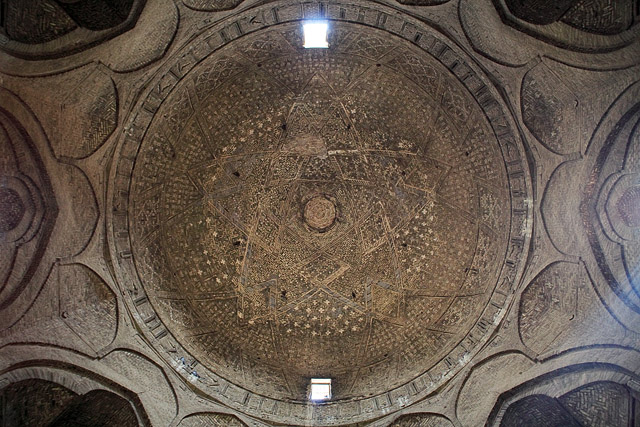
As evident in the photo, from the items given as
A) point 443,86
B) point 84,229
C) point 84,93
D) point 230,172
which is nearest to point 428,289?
point 443,86

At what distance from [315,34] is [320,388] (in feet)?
17.4

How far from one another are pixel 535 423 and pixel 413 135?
14.9ft

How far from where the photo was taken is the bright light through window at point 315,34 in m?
6.99

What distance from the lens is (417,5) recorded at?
648cm

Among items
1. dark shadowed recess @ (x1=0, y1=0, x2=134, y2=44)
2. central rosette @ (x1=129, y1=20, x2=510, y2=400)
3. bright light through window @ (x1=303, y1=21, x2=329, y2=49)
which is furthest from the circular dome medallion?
dark shadowed recess @ (x1=0, y1=0, x2=134, y2=44)

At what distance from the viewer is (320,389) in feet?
25.8

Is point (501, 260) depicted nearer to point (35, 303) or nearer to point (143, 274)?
point (143, 274)

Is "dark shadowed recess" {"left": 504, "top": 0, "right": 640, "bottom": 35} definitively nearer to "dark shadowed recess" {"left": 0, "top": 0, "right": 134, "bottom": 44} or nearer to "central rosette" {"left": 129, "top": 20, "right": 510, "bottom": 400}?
"central rosette" {"left": 129, "top": 20, "right": 510, "bottom": 400}

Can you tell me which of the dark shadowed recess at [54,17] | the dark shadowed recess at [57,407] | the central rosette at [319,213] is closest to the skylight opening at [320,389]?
the central rosette at [319,213]

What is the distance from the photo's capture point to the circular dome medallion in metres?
7.17

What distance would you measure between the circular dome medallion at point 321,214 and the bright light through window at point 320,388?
112 millimetres

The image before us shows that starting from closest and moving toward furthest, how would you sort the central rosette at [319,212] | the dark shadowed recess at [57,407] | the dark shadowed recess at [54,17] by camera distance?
1. the dark shadowed recess at [54,17]
2. the dark shadowed recess at [57,407]
3. the central rosette at [319,212]

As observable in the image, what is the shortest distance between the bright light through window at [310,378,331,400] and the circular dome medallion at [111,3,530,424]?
11cm

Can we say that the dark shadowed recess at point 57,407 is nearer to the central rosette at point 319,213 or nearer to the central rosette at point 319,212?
the central rosette at point 319,212
